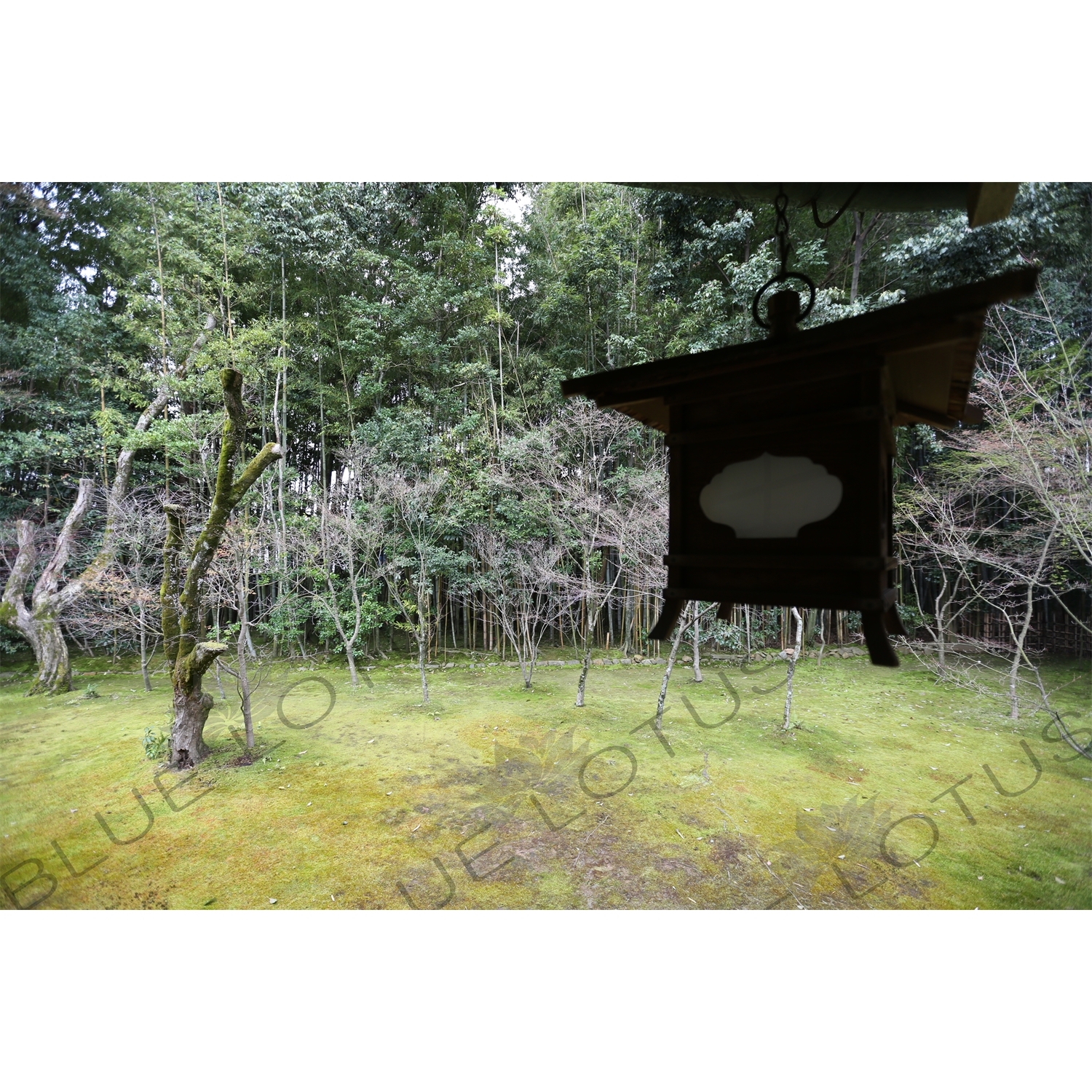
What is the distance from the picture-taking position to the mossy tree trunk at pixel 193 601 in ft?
11.5

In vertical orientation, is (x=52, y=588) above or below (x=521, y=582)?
above

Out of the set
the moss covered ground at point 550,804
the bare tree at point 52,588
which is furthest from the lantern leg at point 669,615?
the bare tree at point 52,588

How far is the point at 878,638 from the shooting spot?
79 centimetres

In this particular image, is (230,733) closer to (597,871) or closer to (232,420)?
(232,420)

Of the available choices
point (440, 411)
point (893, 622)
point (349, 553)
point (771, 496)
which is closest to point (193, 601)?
point (349, 553)

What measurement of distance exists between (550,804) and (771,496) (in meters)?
3.30

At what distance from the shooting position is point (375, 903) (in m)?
2.90

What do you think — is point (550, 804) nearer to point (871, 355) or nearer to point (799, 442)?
point (799, 442)

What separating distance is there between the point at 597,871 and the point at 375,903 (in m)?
1.33

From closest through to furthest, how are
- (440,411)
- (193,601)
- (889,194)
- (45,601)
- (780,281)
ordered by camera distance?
(780,281)
(889,194)
(193,601)
(45,601)
(440,411)

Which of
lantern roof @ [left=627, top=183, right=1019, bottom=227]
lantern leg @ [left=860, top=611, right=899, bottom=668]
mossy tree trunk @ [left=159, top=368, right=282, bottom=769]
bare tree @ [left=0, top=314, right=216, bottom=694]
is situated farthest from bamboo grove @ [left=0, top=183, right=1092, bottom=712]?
lantern leg @ [left=860, top=611, right=899, bottom=668]

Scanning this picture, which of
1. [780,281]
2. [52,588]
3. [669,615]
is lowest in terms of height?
[52,588]

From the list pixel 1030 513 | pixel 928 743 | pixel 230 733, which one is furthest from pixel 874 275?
pixel 230 733

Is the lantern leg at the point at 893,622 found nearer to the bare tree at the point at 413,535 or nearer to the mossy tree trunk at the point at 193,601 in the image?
the mossy tree trunk at the point at 193,601
